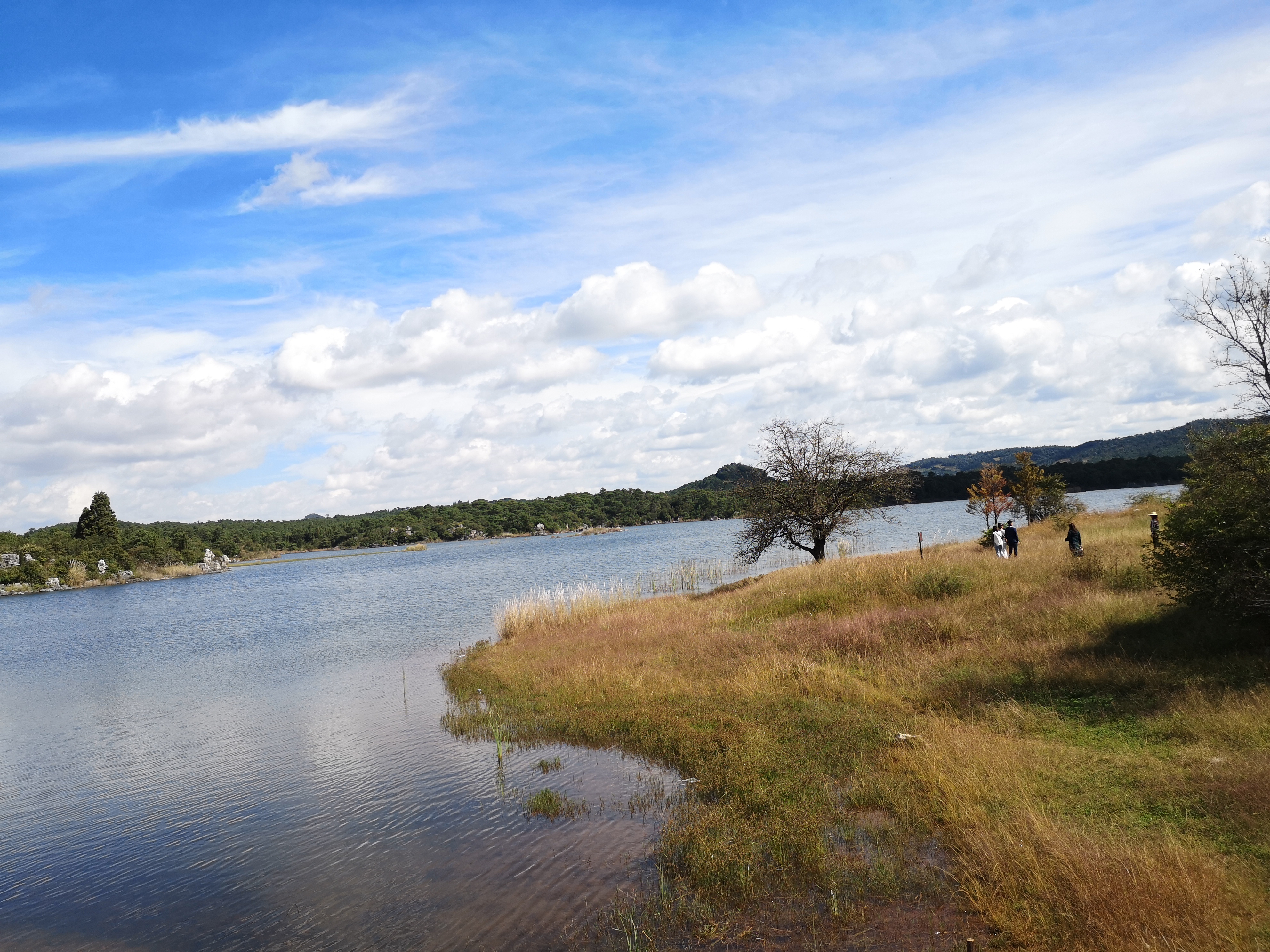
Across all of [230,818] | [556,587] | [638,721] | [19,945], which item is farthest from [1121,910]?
[556,587]

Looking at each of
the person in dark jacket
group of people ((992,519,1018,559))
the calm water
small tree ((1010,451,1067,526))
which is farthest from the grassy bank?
small tree ((1010,451,1067,526))

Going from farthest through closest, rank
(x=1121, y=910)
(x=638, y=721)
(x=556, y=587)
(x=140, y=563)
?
1. (x=140, y=563)
2. (x=556, y=587)
3. (x=638, y=721)
4. (x=1121, y=910)

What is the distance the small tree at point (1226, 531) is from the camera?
1203cm

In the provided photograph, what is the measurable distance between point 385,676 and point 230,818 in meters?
11.9

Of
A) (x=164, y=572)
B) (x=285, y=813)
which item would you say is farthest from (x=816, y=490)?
(x=164, y=572)

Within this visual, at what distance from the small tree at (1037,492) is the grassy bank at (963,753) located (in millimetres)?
28424

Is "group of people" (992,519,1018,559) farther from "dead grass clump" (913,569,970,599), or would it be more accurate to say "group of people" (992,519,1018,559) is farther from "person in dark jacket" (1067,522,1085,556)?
"dead grass clump" (913,569,970,599)

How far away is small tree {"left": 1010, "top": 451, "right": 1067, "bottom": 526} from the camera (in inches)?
1879

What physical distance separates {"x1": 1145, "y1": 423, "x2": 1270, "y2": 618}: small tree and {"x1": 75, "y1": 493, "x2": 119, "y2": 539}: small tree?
142 meters

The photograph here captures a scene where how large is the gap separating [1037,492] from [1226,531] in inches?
1486

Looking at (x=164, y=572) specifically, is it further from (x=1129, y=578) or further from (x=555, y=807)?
(x=1129, y=578)

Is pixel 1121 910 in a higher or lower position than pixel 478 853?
higher

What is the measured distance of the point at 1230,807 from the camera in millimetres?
7898

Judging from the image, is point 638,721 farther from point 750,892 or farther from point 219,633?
point 219,633
